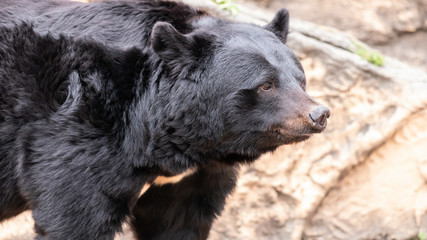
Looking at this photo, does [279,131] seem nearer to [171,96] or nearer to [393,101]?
[171,96]

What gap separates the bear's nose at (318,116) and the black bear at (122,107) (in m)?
0.01

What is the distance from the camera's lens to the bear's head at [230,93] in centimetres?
469

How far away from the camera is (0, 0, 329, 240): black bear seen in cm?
470

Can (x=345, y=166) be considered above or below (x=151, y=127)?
below

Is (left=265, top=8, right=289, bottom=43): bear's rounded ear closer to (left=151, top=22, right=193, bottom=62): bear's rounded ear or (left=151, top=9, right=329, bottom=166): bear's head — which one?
(left=151, top=9, right=329, bottom=166): bear's head

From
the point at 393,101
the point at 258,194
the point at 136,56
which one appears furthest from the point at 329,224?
the point at 136,56

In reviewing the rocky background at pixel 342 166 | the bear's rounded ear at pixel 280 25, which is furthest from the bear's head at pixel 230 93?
the rocky background at pixel 342 166

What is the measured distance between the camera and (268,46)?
4852mm

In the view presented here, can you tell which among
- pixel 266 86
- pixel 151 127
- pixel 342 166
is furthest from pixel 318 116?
pixel 342 166

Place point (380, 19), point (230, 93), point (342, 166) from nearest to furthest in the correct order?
point (230, 93)
point (342, 166)
point (380, 19)

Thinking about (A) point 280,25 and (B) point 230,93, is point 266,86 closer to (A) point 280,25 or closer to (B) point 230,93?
(B) point 230,93

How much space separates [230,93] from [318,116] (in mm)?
621

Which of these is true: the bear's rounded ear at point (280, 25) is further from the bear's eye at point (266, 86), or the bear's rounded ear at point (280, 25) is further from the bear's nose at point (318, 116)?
the bear's nose at point (318, 116)

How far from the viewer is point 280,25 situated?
5234 millimetres
